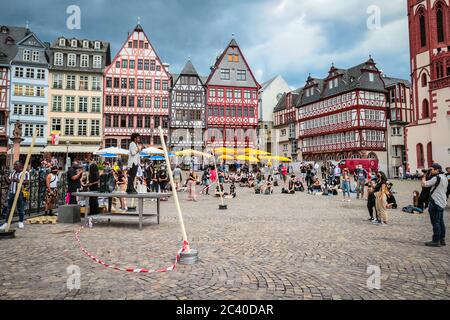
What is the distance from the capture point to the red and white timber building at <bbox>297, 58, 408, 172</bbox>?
45656 millimetres

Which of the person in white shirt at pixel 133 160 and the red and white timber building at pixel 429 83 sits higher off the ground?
the red and white timber building at pixel 429 83

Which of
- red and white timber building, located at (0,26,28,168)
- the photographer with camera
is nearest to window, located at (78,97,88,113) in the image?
red and white timber building, located at (0,26,28,168)

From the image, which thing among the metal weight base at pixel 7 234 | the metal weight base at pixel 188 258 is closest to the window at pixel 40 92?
the metal weight base at pixel 7 234

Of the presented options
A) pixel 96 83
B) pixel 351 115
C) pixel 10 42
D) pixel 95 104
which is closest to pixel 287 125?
pixel 351 115

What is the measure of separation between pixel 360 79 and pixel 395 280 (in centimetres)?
4621

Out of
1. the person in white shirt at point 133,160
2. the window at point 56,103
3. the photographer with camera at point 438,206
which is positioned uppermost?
the window at point 56,103

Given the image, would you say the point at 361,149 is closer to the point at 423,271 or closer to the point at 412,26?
the point at 412,26

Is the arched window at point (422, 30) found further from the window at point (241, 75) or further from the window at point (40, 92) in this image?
the window at point (40, 92)

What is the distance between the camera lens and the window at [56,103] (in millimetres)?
43906

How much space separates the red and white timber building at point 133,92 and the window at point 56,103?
5.62 m

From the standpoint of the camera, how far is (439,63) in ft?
125

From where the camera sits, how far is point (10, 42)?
43750 mm
